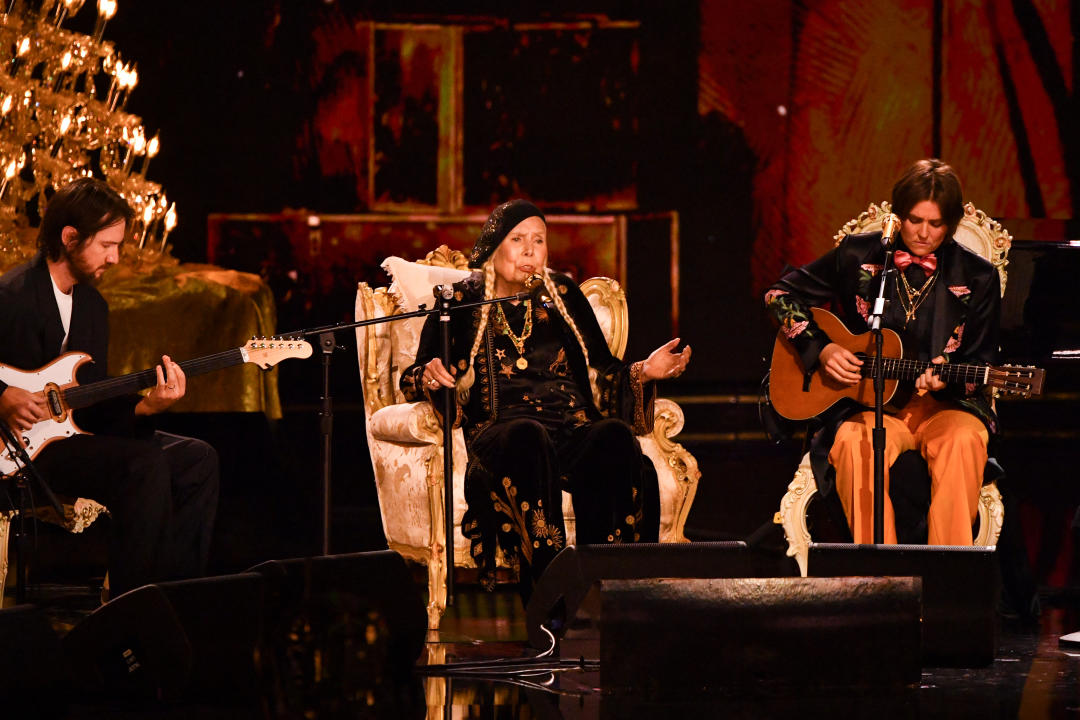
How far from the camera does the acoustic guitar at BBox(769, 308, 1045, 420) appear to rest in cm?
416

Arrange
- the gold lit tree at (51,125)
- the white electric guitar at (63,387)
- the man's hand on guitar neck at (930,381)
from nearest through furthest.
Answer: the white electric guitar at (63,387) → the man's hand on guitar neck at (930,381) → the gold lit tree at (51,125)

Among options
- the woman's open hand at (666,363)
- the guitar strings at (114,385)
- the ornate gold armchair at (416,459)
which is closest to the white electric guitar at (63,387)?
the guitar strings at (114,385)

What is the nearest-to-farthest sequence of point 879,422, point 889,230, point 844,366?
point 879,422 → point 889,230 → point 844,366

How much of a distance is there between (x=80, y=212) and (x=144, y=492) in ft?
2.89

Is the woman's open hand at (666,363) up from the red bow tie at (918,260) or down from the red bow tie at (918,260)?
A: down

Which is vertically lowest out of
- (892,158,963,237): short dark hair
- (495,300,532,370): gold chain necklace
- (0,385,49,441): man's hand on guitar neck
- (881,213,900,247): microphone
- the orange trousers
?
the orange trousers

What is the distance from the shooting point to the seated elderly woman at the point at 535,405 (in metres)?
4.14

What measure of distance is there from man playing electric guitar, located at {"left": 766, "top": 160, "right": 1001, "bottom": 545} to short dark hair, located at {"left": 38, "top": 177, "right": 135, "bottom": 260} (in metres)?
2.18

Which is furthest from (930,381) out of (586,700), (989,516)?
(586,700)

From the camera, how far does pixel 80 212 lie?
159 inches

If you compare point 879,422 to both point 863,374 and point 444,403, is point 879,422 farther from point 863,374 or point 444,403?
point 444,403

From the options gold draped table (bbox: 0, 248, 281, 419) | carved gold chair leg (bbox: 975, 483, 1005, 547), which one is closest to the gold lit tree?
gold draped table (bbox: 0, 248, 281, 419)

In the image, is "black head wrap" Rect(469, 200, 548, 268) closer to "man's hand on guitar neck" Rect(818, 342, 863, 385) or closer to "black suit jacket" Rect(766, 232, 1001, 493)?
"black suit jacket" Rect(766, 232, 1001, 493)

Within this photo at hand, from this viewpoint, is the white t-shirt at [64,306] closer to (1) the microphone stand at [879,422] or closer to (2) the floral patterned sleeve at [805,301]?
Answer: (2) the floral patterned sleeve at [805,301]
